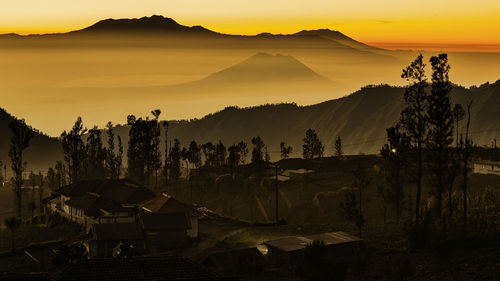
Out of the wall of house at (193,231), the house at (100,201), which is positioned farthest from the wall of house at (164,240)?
the house at (100,201)

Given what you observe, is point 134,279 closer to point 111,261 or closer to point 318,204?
point 111,261

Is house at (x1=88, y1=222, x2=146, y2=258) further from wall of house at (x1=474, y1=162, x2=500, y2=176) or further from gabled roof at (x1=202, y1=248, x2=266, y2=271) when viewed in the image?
wall of house at (x1=474, y1=162, x2=500, y2=176)

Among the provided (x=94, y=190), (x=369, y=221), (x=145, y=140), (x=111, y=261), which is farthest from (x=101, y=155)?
(x=111, y=261)

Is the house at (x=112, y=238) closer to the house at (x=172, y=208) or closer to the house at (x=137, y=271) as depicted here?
the house at (x=172, y=208)

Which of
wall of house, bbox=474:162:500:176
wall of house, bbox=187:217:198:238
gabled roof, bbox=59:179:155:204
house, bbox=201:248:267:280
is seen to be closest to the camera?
house, bbox=201:248:267:280

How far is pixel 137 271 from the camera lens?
182 feet

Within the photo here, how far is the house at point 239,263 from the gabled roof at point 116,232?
15.3 m

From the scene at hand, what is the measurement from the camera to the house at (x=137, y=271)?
178 ft

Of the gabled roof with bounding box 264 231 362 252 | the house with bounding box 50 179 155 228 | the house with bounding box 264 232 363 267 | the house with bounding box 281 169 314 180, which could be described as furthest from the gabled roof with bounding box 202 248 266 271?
the house with bounding box 281 169 314 180

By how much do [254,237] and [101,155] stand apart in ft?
261

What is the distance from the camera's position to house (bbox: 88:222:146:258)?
A: 81.8 meters

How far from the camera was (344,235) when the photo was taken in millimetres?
76250

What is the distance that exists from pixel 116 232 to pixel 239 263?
21.6m

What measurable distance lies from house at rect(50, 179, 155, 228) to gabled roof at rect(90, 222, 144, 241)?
44.0 feet
